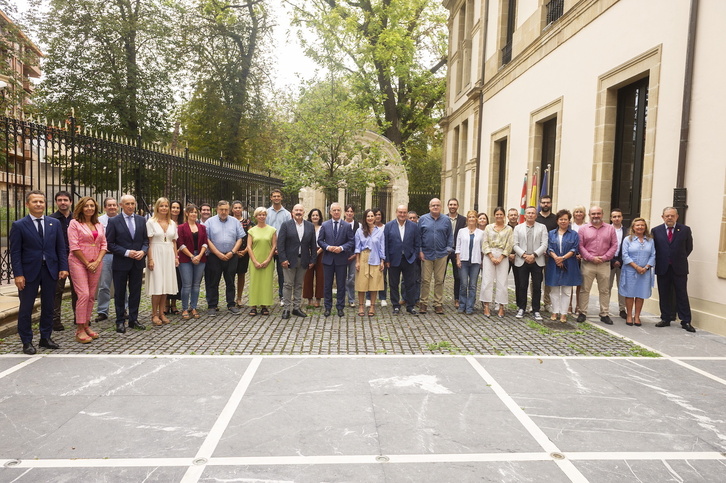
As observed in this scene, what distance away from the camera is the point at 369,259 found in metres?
8.59

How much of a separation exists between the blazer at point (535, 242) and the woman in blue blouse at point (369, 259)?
226 centimetres

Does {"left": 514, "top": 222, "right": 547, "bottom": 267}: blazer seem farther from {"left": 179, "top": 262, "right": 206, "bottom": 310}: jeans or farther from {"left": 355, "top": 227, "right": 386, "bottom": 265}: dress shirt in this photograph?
{"left": 179, "top": 262, "right": 206, "bottom": 310}: jeans

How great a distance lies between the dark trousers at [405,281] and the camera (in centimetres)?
872

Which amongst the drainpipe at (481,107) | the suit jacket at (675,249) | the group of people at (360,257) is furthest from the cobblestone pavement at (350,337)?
the drainpipe at (481,107)

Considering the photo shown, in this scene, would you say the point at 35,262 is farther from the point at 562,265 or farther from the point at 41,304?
the point at 562,265

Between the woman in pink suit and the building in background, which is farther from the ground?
the building in background

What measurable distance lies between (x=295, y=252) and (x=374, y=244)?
4.44 ft

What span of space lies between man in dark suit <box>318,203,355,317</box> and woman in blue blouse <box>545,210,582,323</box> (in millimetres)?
3333

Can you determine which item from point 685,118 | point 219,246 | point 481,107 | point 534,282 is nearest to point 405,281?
point 534,282

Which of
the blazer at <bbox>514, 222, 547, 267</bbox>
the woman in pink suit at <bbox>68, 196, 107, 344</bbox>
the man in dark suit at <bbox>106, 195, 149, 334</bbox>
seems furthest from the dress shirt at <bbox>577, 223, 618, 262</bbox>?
the woman in pink suit at <bbox>68, 196, 107, 344</bbox>

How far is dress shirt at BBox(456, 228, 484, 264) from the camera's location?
8.78m

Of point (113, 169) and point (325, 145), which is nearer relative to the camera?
point (113, 169)

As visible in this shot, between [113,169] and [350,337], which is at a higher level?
[113,169]

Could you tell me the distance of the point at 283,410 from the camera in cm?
426
